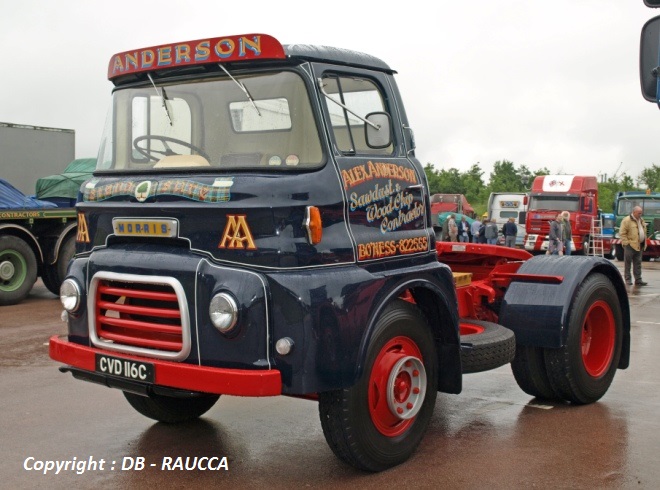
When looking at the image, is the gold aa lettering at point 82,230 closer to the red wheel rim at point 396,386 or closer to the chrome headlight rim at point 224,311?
the chrome headlight rim at point 224,311

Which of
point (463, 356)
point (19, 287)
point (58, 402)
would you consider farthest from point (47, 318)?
point (463, 356)

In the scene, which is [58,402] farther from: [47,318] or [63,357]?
[47,318]

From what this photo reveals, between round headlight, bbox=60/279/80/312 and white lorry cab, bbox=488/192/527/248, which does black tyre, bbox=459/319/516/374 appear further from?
white lorry cab, bbox=488/192/527/248

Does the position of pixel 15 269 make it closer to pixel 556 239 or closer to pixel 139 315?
pixel 139 315

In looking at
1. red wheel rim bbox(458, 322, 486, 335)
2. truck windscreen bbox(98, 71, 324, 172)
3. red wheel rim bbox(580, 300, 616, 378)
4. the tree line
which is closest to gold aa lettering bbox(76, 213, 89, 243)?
truck windscreen bbox(98, 71, 324, 172)

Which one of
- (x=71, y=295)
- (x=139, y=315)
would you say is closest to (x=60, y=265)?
(x=71, y=295)

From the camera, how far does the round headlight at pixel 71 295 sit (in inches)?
211

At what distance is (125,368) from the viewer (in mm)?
4980

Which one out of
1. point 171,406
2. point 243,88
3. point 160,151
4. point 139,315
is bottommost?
point 171,406

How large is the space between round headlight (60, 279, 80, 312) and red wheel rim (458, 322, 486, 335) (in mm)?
2734

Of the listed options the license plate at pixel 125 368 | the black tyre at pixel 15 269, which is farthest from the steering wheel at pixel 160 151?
the black tyre at pixel 15 269

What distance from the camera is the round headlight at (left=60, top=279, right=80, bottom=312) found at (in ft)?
17.6

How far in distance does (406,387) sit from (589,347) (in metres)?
2.44

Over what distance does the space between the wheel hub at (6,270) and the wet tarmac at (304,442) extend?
584 centimetres
